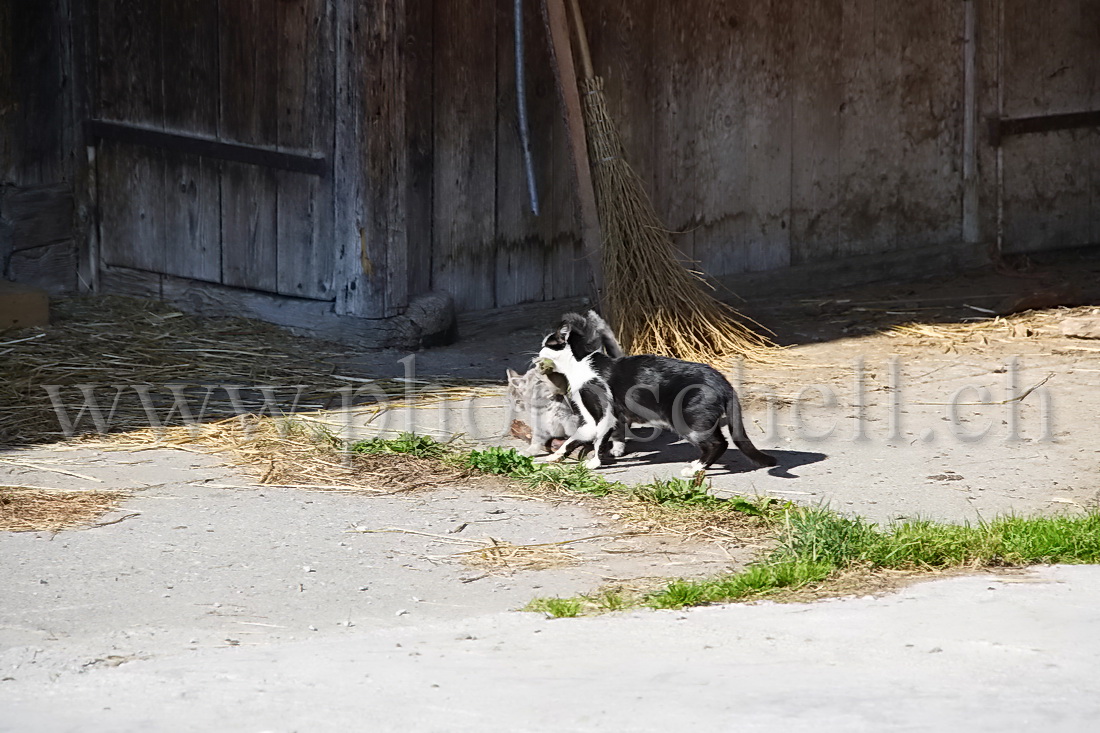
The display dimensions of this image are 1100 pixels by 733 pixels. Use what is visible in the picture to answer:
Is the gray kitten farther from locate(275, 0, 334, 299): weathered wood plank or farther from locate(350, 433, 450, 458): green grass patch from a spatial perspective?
locate(275, 0, 334, 299): weathered wood plank

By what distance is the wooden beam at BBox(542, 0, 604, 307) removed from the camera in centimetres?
800

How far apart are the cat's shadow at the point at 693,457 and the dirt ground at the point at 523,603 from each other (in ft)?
0.07

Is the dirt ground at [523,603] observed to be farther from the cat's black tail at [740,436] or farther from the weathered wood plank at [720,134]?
the weathered wood plank at [720,134]

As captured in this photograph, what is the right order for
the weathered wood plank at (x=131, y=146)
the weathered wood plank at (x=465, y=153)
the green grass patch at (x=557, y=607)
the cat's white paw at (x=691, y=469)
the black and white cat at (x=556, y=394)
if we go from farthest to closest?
the weathered wood plank at (x=131, y=146)
the weathered wood plank at (x=465, y=153)
the black and white cat at (x=556, y=394)
the cat's white paw at (x=691, y=469)
the green grass patch at (x=557, y=607)

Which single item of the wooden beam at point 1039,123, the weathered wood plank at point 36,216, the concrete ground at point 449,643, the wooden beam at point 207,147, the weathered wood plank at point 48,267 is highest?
the wooden beam at point 1039,123

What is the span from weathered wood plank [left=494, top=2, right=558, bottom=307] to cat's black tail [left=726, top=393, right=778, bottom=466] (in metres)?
3.14

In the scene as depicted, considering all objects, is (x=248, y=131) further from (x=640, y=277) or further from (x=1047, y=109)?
(x=1047, y=109)

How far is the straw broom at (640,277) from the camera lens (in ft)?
26.3

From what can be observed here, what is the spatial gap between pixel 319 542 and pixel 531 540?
28.2 inches

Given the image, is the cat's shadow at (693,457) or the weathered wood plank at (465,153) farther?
the weathered wood plank at (465,153)

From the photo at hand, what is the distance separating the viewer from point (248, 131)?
8.54 metres

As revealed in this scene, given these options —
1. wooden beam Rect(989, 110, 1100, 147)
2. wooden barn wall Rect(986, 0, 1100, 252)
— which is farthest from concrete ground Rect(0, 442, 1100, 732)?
wooden barn wall Rect(986, 0, 1100, 252)

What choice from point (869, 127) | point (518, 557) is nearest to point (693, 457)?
point (518, 557)

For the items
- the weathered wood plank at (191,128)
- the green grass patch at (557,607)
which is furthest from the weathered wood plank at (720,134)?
the green grass patch at (557,607)
